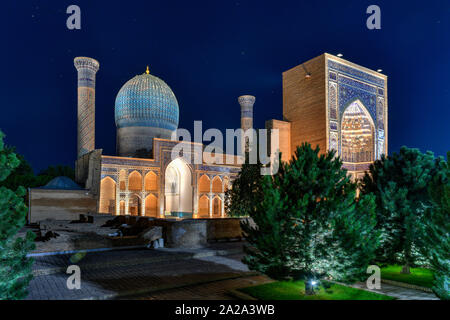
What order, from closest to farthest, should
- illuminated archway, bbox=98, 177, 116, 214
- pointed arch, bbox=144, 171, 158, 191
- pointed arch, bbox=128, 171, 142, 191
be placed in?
illuminated archway, bbox=98, 177, 116, 214 < pointed arch, bbox=144, 171, 158, 191 < pointed arch, bbox=128, 171, 142, 191

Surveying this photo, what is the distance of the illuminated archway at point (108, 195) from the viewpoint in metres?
20.5

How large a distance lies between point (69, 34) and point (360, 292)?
31.7 m

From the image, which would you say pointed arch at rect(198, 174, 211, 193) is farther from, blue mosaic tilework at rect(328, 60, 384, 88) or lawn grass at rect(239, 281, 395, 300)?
lawn grass at rect(239, 281, 395, 300)

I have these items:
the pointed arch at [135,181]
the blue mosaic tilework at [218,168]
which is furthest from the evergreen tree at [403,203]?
the pointed arch at [135,181]

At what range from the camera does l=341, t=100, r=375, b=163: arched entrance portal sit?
21.8 meters

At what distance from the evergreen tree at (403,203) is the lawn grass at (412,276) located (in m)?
0.22

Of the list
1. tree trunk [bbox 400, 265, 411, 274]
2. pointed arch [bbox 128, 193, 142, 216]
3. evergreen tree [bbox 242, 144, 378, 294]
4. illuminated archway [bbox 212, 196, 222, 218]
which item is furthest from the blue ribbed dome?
evergreen tree [bbox 242, 144, 378, 294]

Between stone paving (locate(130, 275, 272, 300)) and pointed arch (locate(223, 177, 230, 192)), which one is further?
pointed arch (locate(223, 177, 230, 192))

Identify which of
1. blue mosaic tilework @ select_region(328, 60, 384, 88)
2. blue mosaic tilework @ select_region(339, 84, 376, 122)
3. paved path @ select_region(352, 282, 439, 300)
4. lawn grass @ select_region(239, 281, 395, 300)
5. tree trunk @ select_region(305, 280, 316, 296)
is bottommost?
paved path @ select_region(352, 282, 439, 300)

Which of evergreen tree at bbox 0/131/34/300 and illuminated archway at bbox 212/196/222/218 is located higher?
evergreen tree at bbox 0/131/34/300

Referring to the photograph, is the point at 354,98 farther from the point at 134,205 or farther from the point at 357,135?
the point at 134,205

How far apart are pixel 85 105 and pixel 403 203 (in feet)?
77.5

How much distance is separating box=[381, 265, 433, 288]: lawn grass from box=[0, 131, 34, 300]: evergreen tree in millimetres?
5747

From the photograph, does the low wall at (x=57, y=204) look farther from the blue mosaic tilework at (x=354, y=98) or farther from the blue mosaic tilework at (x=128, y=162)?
the blue mosaic tilework at (x=354, y=98)
